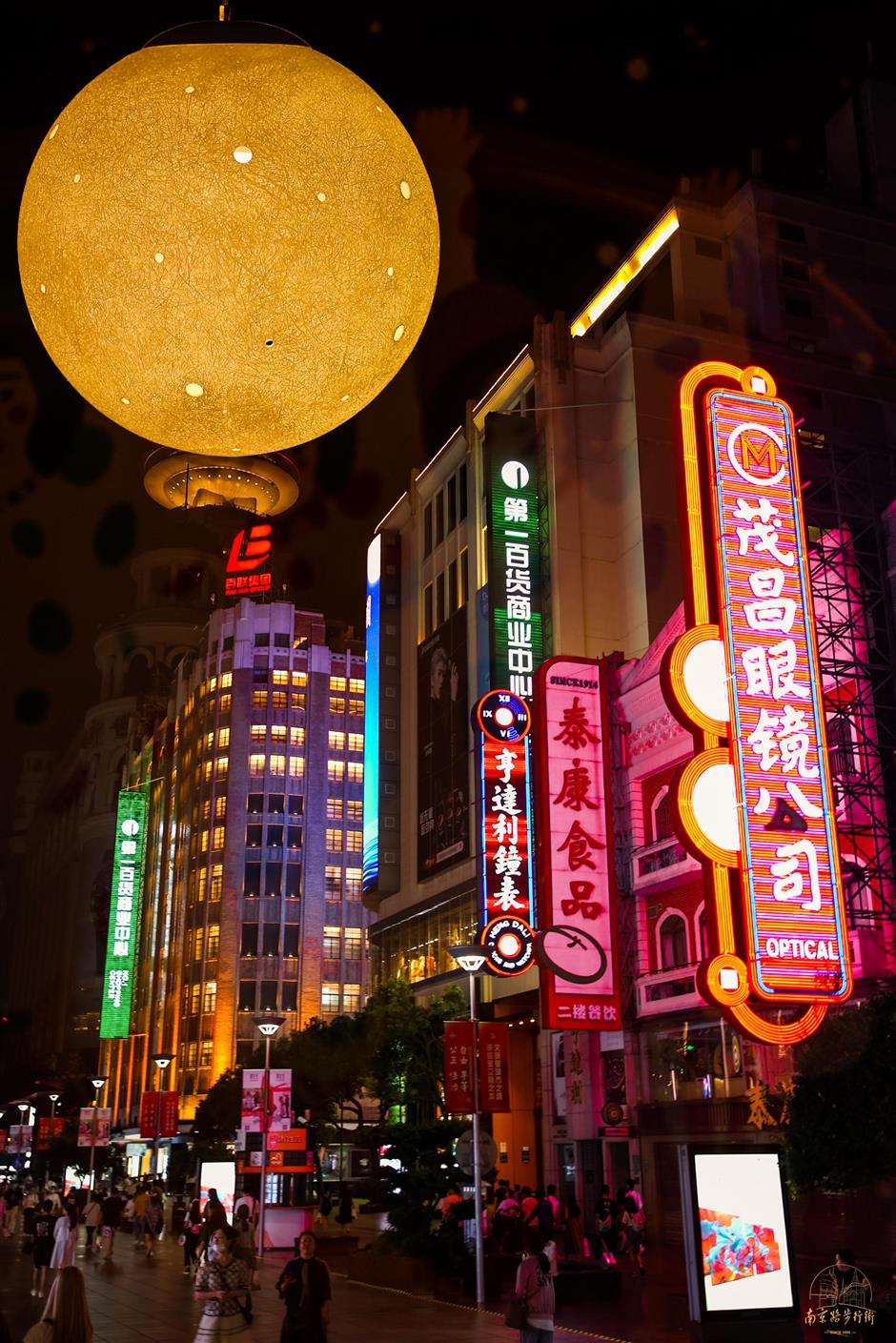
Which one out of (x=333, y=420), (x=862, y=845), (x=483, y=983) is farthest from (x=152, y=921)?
(x=333, y=420)

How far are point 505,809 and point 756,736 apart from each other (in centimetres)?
1917

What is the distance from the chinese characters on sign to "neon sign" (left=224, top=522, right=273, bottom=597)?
84.5 meters

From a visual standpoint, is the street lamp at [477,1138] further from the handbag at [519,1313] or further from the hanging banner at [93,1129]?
the hanging banner at [93,1129]

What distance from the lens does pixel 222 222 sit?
5.19 m

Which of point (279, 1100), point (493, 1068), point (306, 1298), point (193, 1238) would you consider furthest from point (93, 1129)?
point (306, 1298)

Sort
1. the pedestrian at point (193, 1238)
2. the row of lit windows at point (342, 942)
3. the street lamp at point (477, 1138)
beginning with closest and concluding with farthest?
the street lamp at point (477, 1138) < the pedestrian at point (193, 1238) < the row of lit windows at point (342, 942)

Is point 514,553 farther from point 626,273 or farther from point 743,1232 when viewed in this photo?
point 743,1232

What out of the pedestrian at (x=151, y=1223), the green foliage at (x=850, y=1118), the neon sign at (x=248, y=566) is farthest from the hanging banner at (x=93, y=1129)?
the neon sign at (x=248, y=566)

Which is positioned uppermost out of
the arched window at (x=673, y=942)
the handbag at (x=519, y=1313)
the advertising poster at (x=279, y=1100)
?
the arched window at (x=673, y=942)

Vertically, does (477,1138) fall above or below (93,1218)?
above

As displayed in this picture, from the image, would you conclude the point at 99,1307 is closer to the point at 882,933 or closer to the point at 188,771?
the point at 882,933

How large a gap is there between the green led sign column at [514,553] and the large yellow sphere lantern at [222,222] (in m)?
44.2

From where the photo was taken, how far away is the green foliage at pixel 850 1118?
16.2 metres

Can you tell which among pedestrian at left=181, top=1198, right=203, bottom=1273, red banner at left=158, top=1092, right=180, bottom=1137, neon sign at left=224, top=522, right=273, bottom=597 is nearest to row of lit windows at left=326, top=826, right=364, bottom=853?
neon sign at left=224, top=522, right=273, bottom=597
